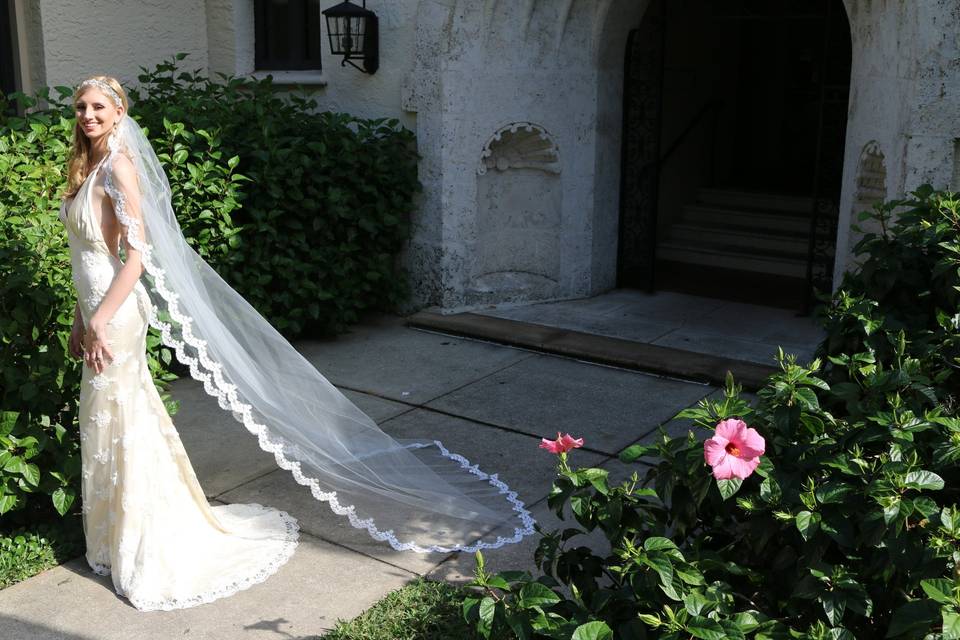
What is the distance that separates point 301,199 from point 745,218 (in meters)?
5.29

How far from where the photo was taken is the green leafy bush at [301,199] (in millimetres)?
7227

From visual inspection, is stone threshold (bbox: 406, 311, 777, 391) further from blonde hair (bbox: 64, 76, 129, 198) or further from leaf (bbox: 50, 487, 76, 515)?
blonde hair (bbox: 64, 76, 129, 198)

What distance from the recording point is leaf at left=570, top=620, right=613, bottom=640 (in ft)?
9.39

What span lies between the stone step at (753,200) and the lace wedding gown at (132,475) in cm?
796

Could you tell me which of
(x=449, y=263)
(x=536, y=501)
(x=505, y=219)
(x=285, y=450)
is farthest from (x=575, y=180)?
(x=285, y=450)

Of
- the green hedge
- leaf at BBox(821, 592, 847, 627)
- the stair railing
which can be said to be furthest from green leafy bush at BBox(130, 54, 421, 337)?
leaf at BBox(821, 592, 847, 627)

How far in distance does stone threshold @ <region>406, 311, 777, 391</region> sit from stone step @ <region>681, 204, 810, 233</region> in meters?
3.62

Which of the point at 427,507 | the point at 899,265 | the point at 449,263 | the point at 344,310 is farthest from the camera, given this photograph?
the point at 449,263

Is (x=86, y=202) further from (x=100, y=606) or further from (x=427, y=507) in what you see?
(x=427, y=507)

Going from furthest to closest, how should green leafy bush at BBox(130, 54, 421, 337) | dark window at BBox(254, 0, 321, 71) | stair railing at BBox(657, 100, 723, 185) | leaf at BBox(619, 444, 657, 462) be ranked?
1. stair railing at BBox(657, 100, 723, 185)
2. dark window at BBox(254, 0, 321, 71)
3. green leafy bush at BBox(130, 54, 421, 337)
4. leaf at BBox(619, 444, 657, 462)

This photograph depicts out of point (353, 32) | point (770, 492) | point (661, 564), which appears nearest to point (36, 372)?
point (661, 564)

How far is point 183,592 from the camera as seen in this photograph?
13.6 ft

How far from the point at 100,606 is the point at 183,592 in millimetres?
340

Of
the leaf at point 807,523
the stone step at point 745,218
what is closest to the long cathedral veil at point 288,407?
the leaf at point 807,523
